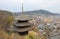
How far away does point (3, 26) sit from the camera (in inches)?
637

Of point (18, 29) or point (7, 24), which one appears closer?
point (18, 29)

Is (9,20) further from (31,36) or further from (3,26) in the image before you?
(31,36)

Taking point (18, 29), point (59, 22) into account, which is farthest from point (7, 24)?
point (59, 22)

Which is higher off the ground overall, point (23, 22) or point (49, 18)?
point (23, 22)

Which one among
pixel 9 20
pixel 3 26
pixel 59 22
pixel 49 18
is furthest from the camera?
pixel 49 18

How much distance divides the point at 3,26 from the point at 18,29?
3.01 m

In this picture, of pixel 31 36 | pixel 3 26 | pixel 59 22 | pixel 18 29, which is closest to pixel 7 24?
pixel 3 26

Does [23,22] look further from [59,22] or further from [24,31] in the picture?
[59,22]

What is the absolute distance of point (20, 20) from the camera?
1317cm

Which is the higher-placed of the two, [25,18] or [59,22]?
[25,18]

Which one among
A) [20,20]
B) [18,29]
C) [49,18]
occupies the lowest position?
[49,18]

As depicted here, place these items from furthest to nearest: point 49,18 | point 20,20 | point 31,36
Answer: point 49,18 → point 20,20 → point 31,36

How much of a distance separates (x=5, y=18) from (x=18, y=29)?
12.7 feet

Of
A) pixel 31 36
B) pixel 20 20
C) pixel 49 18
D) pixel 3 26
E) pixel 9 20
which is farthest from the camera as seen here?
pixel 49 18
